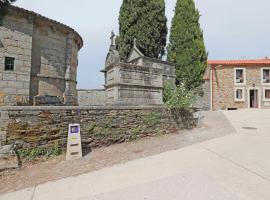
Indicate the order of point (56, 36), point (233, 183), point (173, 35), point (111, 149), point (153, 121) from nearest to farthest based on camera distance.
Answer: point (233, 183), point (111, 149), point (153, 121), point (56, 36), point (173, 35)

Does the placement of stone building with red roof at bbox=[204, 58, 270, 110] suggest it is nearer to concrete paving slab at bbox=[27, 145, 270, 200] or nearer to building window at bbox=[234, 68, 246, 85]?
building window at bbox=[234, 68, 246, 85]

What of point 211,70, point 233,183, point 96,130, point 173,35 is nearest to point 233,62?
point 211,70

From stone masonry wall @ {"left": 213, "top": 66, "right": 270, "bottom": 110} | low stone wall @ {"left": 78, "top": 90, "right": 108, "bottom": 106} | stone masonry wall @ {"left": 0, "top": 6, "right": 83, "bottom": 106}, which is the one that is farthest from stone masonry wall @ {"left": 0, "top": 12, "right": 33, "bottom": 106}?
stone masonry wall @ {"left": 213, "top": 66, "right": 270, "bottom": 110}

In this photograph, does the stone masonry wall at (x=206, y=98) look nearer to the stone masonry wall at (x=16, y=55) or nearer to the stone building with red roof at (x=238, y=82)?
the stone building with red roof at (x=238, y=82)

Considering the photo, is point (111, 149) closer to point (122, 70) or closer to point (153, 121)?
point (153, 121)

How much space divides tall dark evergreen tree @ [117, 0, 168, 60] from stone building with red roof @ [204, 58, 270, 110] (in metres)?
9.34

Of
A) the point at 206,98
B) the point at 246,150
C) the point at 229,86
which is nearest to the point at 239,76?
the point at 229,86

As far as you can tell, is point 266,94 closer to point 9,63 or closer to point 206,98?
point 206,98

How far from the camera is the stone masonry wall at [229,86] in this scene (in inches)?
1032

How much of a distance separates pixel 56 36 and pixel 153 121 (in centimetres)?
887

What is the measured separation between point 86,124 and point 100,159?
1.61m

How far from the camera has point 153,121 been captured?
971cm

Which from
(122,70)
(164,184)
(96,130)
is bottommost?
(164,184)

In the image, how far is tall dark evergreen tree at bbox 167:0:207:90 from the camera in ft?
70.7
